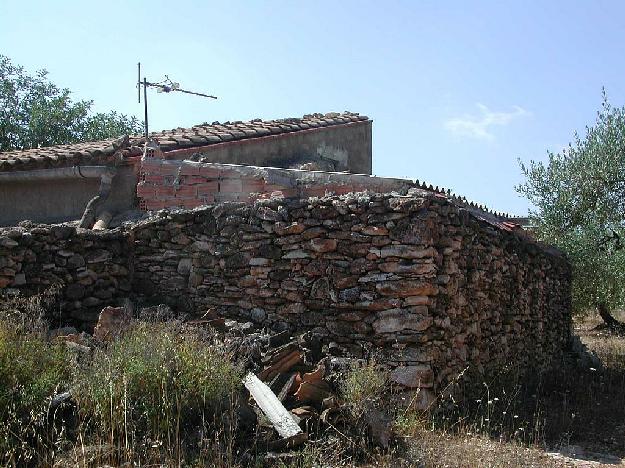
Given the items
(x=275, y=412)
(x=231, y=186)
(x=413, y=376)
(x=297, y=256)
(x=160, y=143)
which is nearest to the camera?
(x=275, y=412)

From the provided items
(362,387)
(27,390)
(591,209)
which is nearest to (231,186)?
(362,387)

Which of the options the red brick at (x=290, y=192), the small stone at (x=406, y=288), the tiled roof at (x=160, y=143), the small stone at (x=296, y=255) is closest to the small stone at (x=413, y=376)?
the small stone at (x=406, y=288)

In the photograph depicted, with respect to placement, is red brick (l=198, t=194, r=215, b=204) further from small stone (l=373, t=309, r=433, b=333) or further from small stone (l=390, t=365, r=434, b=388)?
small stone (l=390, t=365, r=434, b=388)

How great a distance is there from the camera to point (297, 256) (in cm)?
652

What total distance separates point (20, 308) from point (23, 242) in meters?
0.83

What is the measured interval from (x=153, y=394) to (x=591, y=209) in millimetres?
11458

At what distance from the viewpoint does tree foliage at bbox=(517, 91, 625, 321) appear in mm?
12820

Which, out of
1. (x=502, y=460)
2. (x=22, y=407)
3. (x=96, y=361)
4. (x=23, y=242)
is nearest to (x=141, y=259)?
(x=23, y=242)

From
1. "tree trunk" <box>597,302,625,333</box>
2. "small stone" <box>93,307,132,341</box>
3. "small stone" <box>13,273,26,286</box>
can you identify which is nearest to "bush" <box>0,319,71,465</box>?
"small stone" <box>93,307,132,341</box>

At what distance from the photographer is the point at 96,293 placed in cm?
748

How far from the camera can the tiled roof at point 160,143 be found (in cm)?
1020

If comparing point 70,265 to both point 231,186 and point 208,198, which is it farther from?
point 231,186

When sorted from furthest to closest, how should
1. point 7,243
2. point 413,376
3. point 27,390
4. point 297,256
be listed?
1. point 7,243
2. point 297,256
3. point 413,376
4. point 27,390

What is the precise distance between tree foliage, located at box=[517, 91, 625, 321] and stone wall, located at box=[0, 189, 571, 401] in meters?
5.28
